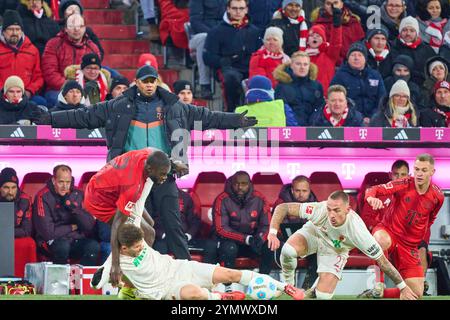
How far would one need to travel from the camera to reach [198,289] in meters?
13.9

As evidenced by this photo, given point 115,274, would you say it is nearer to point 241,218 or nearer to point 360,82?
point 241,218

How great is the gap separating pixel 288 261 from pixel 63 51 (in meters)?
4.88

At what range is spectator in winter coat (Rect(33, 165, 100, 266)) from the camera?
56.0 feet

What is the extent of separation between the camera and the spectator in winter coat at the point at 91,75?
18172 mm

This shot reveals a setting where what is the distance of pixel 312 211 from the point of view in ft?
49.7

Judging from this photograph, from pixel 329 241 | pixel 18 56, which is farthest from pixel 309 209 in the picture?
pixel 18 56

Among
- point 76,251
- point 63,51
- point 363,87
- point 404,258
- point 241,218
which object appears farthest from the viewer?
point 363,87

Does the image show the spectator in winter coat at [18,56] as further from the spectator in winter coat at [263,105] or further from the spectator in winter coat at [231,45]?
the spectator in winter coat at [263,105]

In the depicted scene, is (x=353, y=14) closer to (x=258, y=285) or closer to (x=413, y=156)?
(x=413, y=156)

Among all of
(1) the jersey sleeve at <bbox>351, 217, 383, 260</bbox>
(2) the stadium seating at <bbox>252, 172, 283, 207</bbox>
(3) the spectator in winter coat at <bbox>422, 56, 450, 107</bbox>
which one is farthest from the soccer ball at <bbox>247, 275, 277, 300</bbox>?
(3) the spectator in winter coat at <bbox>422, 56, 450, 107</bbox>

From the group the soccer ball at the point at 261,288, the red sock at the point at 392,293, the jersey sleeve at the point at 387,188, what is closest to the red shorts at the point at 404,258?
the red sock at the point at 392,293

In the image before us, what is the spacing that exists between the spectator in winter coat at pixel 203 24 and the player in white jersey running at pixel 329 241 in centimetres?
449
